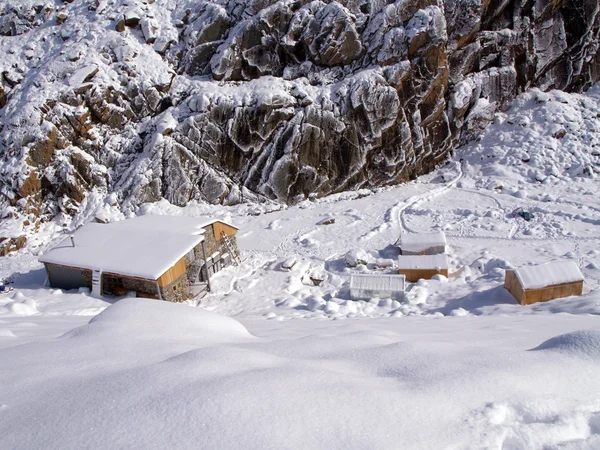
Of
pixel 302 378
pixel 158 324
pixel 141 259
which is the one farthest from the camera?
pixel 141 259

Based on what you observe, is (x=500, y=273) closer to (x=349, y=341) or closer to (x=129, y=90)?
(x=349, y=341)

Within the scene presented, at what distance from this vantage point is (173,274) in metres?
16.4

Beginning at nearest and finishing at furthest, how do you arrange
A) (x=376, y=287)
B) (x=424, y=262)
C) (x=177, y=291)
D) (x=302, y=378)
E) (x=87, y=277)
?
(x=302, y=378)
(x=376, y=287)
(x=177, y=291)
(x=87, y=277)
(x=424, y=262)

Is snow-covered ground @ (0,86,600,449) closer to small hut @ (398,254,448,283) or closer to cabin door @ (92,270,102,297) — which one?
cabin door @ (92,270,102,297)

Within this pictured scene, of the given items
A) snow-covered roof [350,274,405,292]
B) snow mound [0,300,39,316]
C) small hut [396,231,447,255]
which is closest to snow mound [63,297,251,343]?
snow mound [0,300,39,316]

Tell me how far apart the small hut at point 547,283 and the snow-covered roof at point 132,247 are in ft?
44.4

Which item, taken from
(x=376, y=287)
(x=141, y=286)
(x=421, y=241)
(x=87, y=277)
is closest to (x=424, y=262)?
(x=421, y=241)

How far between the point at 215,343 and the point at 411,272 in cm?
1288

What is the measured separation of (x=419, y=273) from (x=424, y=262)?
60cm

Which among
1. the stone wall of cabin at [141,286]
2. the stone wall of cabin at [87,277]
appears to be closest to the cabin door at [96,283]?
the stone wall of cabin at [87,277]

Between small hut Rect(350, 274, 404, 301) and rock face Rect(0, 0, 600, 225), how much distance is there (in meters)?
13.5

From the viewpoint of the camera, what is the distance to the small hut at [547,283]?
Result: 13516mm

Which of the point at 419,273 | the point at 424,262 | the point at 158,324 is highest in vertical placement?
the point at 158,324

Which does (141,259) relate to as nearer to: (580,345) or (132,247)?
(132,247)
